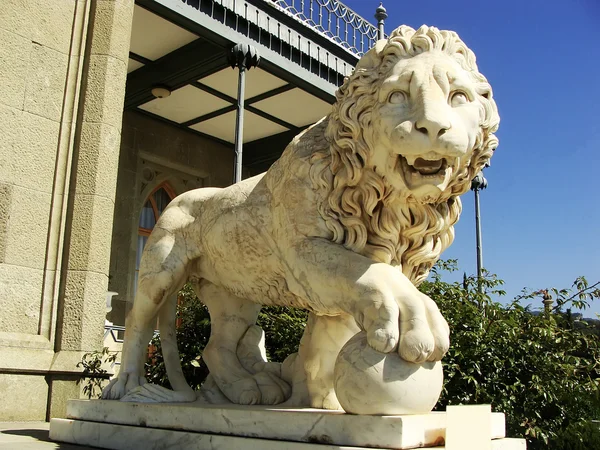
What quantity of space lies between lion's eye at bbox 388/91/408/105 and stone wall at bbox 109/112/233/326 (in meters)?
8.31

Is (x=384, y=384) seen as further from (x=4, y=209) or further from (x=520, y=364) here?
(x=4, y=209)

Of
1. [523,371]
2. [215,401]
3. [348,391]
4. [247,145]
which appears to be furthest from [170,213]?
[247,145]

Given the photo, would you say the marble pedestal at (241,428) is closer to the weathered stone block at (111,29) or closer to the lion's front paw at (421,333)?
the lion's front paw at (421,333)

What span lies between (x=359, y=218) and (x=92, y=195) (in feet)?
10.9

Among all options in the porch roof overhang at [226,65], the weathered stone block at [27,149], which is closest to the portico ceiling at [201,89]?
the porch roof overhang at [226,65]

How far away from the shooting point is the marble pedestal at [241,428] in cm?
181

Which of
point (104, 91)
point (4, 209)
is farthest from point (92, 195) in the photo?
point (104, 91)

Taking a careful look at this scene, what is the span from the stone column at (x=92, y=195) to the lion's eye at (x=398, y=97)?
3.45 meters

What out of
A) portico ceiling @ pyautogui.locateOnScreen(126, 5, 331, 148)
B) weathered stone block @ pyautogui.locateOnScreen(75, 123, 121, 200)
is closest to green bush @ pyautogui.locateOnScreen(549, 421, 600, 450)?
weathered stone block @ pyautogui.locateOnScreen(75, 123, 121, 200)

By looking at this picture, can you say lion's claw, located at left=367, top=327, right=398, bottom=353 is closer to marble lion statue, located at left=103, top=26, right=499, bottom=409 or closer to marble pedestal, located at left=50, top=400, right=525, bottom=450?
marble lion statue, located at left=103, top=26, right=499, bottom=409

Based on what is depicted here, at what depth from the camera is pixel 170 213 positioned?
2.99 m

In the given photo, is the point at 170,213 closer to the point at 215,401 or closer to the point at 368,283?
the point at 215,401

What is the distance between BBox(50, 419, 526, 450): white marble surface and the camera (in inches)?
79.3

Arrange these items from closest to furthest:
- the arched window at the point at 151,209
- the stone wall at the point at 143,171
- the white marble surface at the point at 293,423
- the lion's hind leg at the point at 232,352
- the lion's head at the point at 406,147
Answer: the white marble surface at the point at 293,423, the lion's head at the point at 406,147, the lion's hind leg at the point at 232,352, the stone wall at the point at 143,171, the arched window at the point at 151,209
